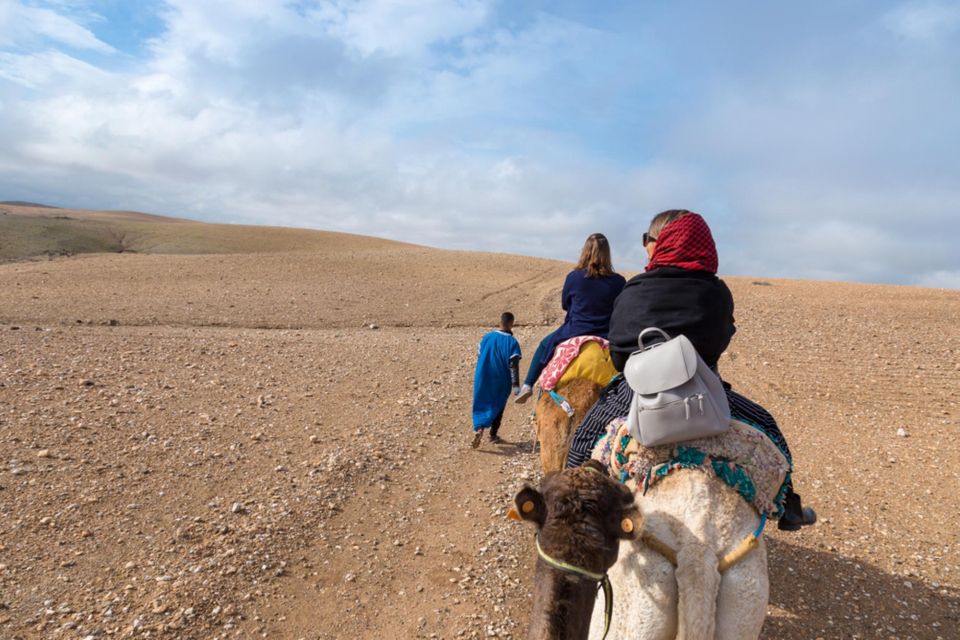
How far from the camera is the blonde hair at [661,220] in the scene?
11.8 ft

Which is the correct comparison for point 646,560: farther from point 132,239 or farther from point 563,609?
point 132,239

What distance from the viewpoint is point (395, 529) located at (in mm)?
6137

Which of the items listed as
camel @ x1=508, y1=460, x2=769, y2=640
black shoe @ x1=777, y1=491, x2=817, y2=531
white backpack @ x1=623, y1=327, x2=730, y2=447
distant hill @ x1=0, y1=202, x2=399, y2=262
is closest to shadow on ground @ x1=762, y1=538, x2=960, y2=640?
black shoe @ x1=777, y1=491, x2=817, y2=531

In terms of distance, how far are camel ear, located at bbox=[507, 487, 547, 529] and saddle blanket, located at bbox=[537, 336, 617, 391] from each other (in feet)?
7.91

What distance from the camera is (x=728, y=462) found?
2805 mm

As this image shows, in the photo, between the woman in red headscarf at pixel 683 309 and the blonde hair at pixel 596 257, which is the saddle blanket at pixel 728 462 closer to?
the woman in red headscarf at pixel 683 309

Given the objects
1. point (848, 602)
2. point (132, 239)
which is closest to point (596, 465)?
point (848, 602)

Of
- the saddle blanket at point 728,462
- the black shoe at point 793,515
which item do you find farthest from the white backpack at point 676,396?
the black shoe at point 793,515

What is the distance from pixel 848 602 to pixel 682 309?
386 centimetres

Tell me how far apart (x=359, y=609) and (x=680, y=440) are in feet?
10.9

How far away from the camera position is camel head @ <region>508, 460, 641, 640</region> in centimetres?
243

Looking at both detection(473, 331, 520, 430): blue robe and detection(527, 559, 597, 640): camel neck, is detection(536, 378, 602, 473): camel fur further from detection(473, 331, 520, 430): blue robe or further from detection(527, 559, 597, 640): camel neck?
detection(473, 331, 520, 430): blue robe

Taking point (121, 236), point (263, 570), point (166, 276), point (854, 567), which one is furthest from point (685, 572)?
point (121, 236)

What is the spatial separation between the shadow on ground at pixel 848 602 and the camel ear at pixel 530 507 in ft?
11.2
